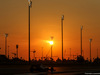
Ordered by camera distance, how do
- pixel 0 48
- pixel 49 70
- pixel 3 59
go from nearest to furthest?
1. pixel 49 70
2. pixel 3 59
3. pixel 0 48

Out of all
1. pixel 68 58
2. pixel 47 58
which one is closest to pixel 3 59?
pixel 47 58

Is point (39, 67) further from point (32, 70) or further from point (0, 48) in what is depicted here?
point (0, 48)

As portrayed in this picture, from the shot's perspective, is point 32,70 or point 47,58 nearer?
point 32,70

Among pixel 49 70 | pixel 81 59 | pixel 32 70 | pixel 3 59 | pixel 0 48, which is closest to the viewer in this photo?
pixel 32 70

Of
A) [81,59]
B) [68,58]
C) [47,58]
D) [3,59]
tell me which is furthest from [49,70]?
[68,58]

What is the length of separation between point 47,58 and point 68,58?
570 inches

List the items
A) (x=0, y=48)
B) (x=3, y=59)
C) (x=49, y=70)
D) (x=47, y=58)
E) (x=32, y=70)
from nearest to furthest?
1. (x=32, y=70)
2. (x=49, y=70)
3. (x=3, y=59)
4. (x=47, y=58)
5. (x=0, y=48)

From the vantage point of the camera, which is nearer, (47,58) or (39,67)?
(39,67)

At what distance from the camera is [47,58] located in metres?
119

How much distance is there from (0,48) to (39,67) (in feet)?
256

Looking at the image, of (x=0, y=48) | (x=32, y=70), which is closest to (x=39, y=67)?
(x=32, y=70)

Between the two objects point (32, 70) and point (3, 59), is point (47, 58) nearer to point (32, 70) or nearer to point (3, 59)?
point (3, 59)

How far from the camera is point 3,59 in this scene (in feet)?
312

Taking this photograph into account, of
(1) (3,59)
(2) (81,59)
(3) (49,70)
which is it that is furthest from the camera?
(2) (81,59)
